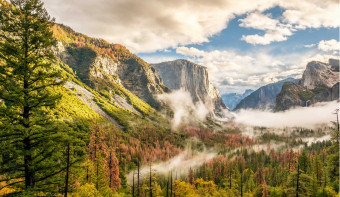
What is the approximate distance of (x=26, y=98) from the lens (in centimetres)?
1628

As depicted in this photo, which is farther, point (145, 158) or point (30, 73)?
point (145, 158)

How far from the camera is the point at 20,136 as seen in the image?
615 inches

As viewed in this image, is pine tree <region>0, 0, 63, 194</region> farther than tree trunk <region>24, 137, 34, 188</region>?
No

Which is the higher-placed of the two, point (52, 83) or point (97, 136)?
point (52, 83)

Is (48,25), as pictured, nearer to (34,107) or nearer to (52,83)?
(52,83)

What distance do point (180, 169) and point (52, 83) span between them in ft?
566

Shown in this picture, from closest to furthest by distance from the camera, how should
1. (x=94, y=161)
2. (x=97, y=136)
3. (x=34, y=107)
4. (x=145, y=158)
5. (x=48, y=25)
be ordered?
(x=34, y=107) → (x=48, y=25) → (x=94, y=161) → (x=97, y=136) → (x=145, y=158)

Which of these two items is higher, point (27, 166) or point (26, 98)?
point (26, 98)

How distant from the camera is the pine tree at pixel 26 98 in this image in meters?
15.4

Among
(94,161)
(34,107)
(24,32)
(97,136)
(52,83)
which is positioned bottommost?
(94,161)

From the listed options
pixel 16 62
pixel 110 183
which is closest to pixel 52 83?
pixel 16 62

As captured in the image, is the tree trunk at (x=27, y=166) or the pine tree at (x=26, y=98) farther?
the tree trunk at (x=27, y=166)

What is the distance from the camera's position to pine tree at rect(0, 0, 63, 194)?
15.4 meters

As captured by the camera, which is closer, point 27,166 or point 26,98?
point 27,166
